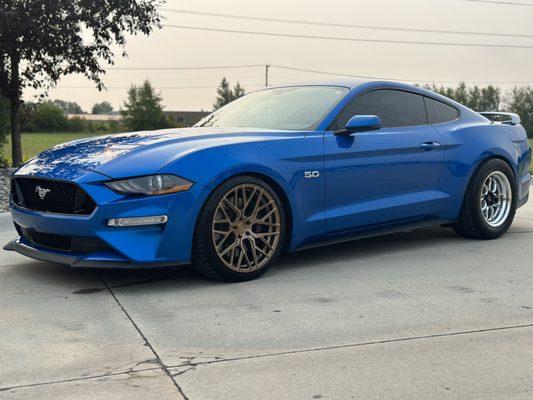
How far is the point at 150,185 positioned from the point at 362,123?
1.78 meters

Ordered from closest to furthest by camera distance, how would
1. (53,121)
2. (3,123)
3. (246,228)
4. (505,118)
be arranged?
(246,228), (505,118), (3,123), (53,121)

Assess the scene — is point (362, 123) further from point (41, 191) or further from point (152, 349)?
point (152, 349)

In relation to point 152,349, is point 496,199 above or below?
above

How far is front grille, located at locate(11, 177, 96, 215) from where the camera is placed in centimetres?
436

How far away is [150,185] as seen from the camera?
14.2 feet

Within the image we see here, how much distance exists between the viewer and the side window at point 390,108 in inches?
215

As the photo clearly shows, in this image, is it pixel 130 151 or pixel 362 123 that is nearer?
pixel 130 151

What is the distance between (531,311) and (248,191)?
2034mm

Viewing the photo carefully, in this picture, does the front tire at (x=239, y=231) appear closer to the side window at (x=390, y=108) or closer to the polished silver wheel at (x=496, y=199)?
the side window at (x=390, y=108)

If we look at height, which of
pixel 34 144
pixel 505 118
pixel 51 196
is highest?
pixel 505 118

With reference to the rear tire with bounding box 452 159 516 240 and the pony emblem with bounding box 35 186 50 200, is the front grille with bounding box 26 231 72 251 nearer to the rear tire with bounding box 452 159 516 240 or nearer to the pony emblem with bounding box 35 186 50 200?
the pony emblem with bounding box 35 186 50 200

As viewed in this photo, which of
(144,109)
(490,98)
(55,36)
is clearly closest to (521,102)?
(490,98)

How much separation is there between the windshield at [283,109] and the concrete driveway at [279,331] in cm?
117

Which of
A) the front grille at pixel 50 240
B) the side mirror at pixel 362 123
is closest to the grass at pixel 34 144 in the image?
the front grille at pixel 50 240
